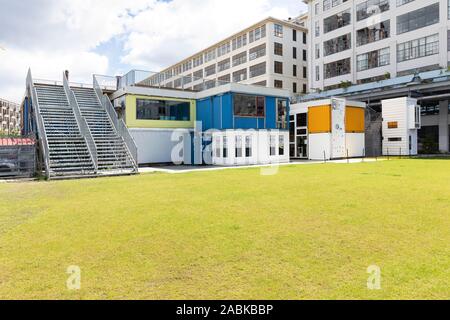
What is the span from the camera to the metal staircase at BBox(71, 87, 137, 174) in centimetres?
1962

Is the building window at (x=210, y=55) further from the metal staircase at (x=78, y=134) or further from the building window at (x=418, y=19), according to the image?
the metal staircase at (x=78, y=134)

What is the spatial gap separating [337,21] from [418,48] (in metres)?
14.8

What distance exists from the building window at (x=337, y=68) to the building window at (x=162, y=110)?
33.6 meters

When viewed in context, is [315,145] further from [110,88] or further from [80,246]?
[80,246]

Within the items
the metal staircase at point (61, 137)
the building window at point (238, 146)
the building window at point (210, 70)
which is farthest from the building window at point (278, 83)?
the metal staircase at point (61, 137)

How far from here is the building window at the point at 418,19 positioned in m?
40.6

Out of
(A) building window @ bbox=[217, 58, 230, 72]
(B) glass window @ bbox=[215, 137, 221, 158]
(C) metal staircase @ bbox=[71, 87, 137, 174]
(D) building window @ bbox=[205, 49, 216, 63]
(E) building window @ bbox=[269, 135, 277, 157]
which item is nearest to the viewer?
(C) metal staircase @ bbox=[71, 87, 137, 174]

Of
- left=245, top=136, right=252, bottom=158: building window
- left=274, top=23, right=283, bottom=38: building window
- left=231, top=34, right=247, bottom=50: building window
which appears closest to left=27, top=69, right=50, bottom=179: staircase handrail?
left=245, top=136, right=252, bottom=158: building window

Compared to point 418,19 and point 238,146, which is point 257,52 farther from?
point 238,146

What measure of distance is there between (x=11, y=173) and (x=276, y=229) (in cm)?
1677

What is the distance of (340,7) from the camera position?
52.3 metres

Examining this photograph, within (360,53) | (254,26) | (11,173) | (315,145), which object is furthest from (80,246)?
(254,26)

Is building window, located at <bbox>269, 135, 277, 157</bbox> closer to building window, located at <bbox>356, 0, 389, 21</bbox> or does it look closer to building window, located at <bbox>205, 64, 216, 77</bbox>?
building window, located at <bbox>356, 0, 389, 21</bbox>

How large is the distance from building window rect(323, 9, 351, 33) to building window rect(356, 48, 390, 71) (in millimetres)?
6196
